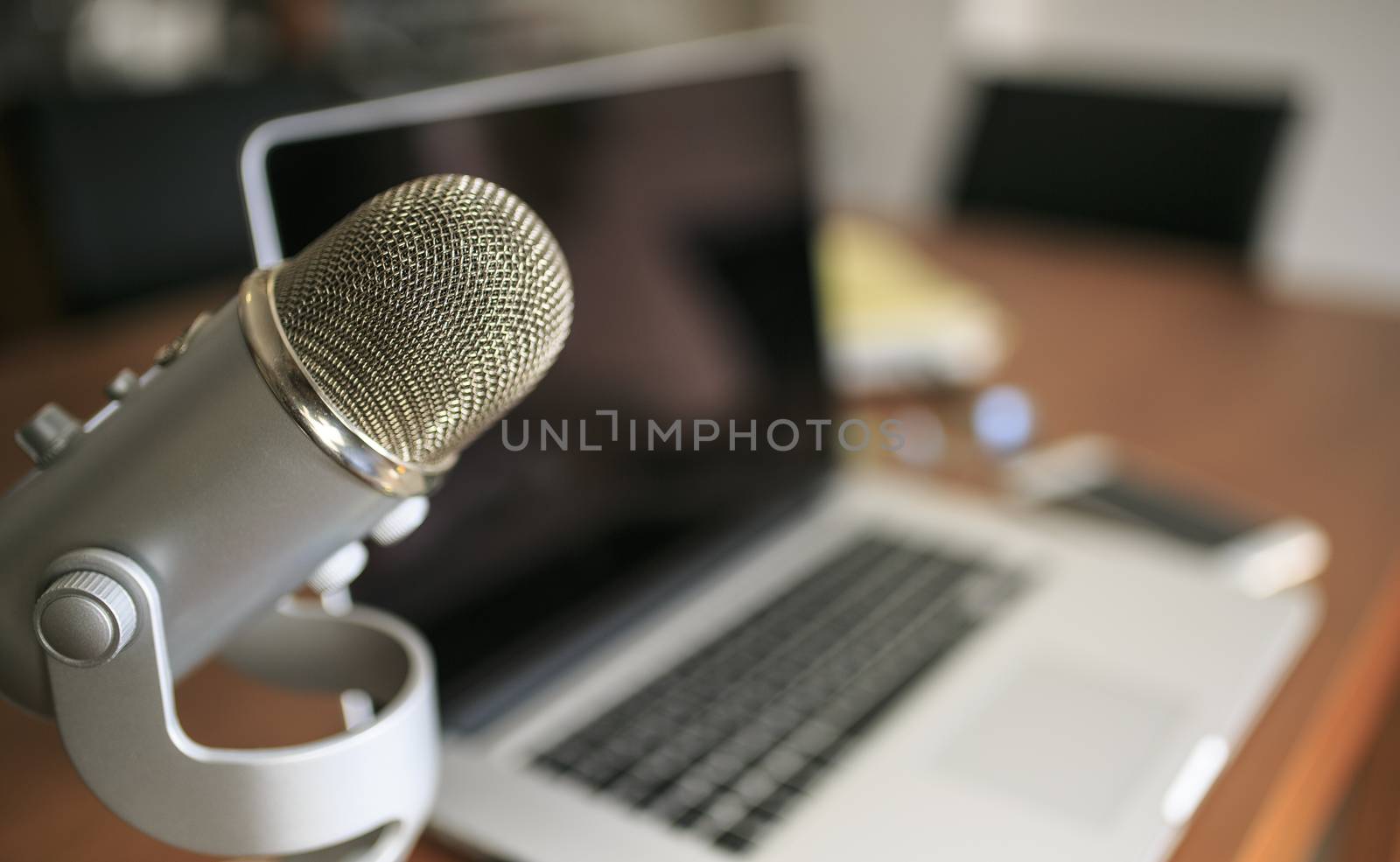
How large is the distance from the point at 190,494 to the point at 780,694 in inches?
14.3

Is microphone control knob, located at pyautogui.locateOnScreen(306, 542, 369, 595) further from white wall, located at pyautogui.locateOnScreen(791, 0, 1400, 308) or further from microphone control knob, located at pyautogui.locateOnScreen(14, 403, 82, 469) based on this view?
white wall, located at pyautogui.locateOnScreen(791, 0, 1400, 308)

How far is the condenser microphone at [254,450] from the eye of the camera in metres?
0.36

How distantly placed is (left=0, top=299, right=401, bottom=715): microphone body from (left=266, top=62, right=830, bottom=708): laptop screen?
15 cm

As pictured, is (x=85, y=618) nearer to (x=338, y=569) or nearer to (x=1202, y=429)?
(x=338, y=569)

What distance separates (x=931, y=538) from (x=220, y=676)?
49cm

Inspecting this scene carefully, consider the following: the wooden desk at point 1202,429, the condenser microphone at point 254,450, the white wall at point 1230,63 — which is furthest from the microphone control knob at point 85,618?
the white wall at point 1230,63

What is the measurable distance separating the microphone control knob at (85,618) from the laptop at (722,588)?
183mm

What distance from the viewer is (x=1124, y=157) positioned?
64.8 inches

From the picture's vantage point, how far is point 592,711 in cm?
61

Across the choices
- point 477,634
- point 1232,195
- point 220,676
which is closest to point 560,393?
point 477,634

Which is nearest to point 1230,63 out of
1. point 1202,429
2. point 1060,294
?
point 1060,294

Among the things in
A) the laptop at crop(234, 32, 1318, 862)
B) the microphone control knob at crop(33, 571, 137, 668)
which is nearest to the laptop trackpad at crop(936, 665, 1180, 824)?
the laptop at crop(234, 32, 1318, 862)

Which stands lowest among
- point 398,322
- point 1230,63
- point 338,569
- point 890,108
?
point 890,108

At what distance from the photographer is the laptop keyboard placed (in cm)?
55
